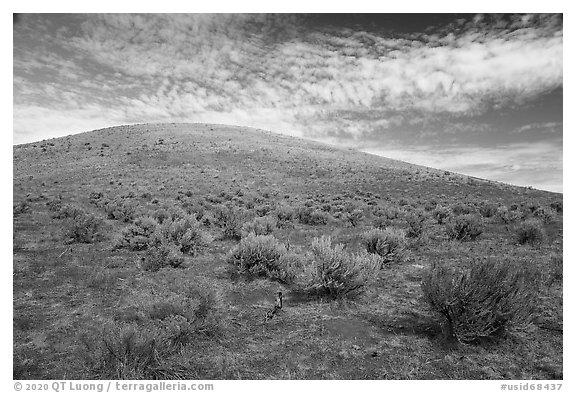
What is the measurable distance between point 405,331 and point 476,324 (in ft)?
3.62

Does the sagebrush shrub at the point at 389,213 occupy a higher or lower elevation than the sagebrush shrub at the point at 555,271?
higher

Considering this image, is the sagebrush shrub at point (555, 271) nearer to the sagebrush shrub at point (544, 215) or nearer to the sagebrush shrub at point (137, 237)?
the sagebrush shrub at point (544, 215)

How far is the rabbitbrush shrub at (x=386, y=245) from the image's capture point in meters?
9.77

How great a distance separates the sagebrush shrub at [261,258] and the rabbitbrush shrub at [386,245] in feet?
9.70

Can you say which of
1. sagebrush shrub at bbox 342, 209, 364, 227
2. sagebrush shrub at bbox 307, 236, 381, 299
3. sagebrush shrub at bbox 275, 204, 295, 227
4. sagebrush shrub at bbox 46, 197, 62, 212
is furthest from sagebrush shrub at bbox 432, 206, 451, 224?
sagebrush shrub at bbox 46, 197, 62, 212

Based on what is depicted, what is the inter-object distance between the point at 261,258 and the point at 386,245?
390cm

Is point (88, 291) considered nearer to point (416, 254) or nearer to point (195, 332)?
point (195, 332)

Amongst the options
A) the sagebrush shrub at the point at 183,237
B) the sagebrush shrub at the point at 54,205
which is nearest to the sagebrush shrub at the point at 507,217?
the sagebrush shrub at the point at 183,237

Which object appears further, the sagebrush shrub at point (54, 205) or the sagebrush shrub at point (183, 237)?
the sagebrush shrub at point (54, 205)

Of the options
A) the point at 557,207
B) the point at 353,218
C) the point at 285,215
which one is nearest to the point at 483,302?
the point at 353,218

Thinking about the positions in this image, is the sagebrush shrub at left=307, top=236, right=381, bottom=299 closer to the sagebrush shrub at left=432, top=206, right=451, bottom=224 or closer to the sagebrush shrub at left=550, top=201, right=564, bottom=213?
the sagebrush shrub at left=432, top=206, right=451, bottom=224

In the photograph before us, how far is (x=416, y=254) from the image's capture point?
10742 mm

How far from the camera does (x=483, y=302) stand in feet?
17.3

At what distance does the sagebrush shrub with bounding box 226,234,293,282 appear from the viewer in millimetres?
8348
